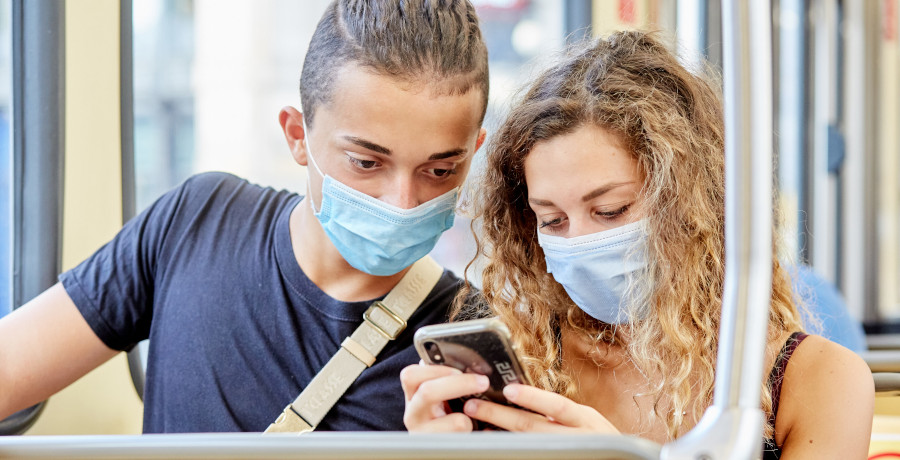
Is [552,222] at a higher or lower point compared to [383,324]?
higher

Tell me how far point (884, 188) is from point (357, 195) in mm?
3418

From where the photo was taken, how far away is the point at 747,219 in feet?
2.31

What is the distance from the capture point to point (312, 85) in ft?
4.40

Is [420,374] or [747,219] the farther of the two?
[420,374]

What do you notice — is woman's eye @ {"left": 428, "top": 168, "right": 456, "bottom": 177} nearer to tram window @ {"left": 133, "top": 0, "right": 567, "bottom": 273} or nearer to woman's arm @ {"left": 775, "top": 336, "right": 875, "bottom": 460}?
woman's arm @ {"left": 775, "top": 336, "right": 875, "bottom": 460}

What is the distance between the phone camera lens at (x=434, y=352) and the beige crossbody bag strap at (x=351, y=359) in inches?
15.7

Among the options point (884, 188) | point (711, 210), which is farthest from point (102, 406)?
point (884, 188)

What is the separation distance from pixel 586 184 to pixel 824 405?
418mm

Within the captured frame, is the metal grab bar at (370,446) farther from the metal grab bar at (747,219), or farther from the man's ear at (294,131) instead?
the man's ear at (294,131)

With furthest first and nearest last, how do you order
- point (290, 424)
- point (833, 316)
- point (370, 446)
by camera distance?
point (833, 316)
point (290, 424)
point (370, 446)

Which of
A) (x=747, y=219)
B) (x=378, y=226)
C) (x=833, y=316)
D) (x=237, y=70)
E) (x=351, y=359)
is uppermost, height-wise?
(x=237, y=70)

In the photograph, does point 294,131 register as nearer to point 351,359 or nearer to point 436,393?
point 351,359

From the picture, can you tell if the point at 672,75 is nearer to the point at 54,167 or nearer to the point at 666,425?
the point at 666,425

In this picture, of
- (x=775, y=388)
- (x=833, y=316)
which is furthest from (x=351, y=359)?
(x=833, y=316)
